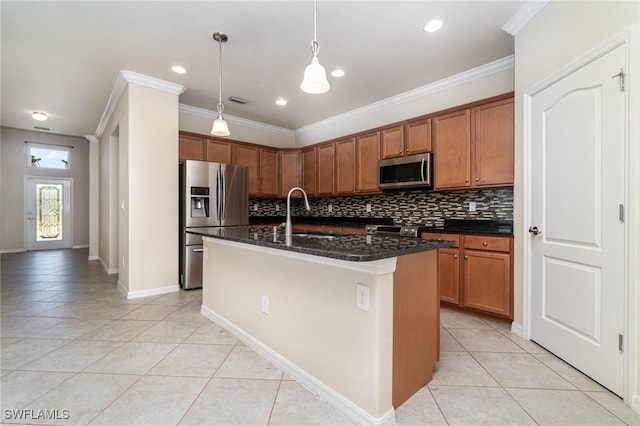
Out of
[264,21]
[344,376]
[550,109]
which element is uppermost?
[264,21]

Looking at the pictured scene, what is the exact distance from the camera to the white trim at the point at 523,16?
2.24 metres

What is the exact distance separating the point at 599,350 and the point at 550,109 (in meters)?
1.68

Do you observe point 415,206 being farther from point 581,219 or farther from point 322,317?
point 322,317

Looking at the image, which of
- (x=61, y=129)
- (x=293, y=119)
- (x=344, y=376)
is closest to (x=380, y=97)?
(x=293, y=119)

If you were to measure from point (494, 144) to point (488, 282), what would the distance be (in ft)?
4.58

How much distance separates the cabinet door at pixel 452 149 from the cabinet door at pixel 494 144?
0.10 metres

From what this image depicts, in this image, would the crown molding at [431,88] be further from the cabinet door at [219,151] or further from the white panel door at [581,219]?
the cabinet door at [219,151]

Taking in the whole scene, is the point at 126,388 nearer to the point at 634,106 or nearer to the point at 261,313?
the point at 261,313

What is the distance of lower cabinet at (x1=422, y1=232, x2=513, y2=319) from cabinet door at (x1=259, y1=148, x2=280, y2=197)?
10.1 feet

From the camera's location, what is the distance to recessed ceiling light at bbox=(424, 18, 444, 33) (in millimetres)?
2467

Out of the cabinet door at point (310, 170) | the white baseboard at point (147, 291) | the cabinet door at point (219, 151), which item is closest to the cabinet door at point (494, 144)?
the cabinet door at point (310, 170)

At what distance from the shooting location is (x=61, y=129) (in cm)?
636

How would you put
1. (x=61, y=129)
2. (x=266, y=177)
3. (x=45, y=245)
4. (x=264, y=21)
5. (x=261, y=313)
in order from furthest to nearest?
1. (x=45, y=245)
2. (x=61, y=129)
3. (x=266, y=177)
4. (x=264, y=21)
5. (x=261, y=313)

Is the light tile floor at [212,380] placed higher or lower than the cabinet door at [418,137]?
lower
